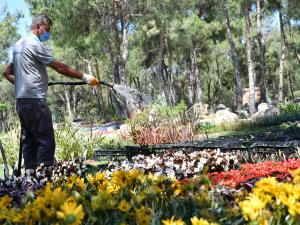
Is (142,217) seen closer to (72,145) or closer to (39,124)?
(39,124)

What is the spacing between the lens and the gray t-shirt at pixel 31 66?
4508 mm

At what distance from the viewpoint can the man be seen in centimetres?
450

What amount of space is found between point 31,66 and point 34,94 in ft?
1.02

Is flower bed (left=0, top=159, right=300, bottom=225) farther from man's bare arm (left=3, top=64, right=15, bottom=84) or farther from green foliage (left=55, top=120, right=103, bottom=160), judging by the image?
green foliage (left=55, top=120, right=103, bottom=160)

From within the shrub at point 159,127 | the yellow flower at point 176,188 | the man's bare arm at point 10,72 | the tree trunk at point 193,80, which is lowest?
the yellow flower at point 176,188

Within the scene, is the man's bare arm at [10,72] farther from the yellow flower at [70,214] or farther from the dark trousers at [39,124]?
the yellow flower at [70,214]

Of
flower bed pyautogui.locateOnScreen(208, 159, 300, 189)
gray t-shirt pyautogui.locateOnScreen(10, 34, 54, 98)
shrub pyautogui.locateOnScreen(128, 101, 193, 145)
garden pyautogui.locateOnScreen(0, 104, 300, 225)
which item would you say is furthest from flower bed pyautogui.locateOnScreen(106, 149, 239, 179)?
shrub pyautogui.locateOnScreen(128, 101, 193, 145)

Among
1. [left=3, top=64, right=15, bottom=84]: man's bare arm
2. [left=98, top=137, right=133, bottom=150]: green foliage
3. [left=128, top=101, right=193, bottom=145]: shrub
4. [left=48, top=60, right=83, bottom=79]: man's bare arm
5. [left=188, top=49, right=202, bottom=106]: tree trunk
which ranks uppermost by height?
[left=188, top=49, right=202, bottom=106]: tree trunk

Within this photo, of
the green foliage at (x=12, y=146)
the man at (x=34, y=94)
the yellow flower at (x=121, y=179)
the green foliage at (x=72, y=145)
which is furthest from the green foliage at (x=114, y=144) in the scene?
the yellow flower at (x=121, y=179)

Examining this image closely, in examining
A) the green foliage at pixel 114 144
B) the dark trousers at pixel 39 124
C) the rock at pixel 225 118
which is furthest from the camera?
the rock at pixel 225 118

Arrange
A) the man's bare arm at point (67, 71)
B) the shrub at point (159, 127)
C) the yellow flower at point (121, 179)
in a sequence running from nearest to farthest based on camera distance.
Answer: the yellow flower at point (121, 179) → the man's bare arm at point (67, 71) → the shrub at point (159, 127)

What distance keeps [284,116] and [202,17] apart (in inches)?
832

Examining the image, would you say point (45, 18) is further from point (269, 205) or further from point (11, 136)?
point (11, 136)

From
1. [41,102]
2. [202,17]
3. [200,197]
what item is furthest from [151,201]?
[202,17]
